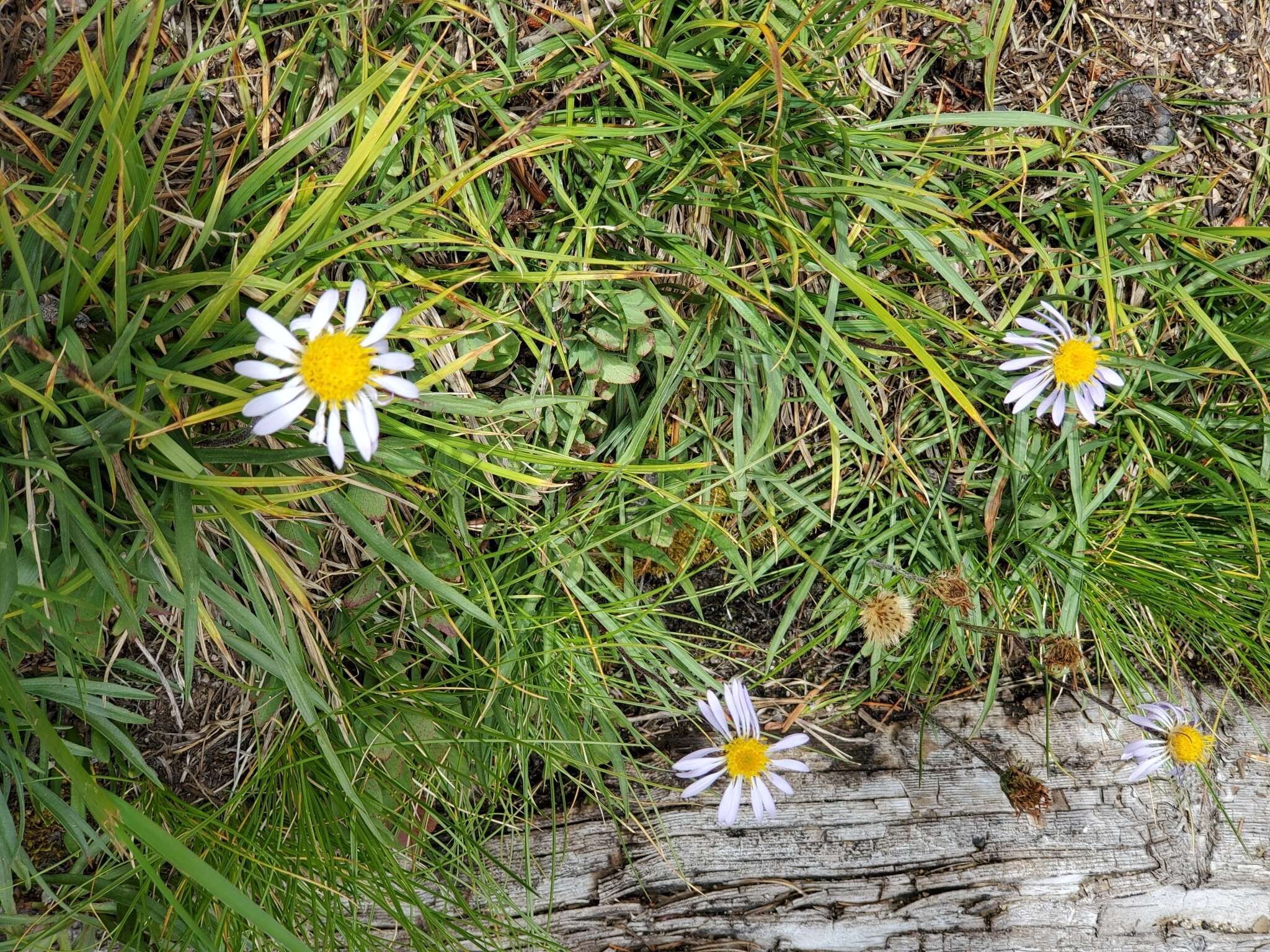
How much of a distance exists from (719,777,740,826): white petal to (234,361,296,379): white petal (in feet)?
4.16

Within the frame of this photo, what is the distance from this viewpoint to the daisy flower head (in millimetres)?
1866

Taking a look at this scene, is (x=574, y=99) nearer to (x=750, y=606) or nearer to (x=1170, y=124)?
(x=750, y=606)

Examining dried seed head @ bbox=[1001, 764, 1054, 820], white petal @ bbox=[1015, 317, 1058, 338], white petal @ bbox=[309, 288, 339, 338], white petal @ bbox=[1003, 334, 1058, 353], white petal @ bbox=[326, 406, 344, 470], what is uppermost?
white petal @ bbox=[1015, 317, 1058, 338]

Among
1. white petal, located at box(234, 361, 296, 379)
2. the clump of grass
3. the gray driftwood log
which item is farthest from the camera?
the gray driftwood log

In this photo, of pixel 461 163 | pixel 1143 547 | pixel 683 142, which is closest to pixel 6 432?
pixel 461 163

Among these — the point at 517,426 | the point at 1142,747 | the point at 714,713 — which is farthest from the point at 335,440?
the point at 1142,747

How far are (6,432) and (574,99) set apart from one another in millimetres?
1207

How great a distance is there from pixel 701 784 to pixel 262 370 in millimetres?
1271

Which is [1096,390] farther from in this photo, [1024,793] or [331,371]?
[331,371]

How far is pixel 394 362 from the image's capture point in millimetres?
1160

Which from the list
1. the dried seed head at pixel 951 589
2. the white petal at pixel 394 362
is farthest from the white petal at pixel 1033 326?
the white petal at pixel 394 362

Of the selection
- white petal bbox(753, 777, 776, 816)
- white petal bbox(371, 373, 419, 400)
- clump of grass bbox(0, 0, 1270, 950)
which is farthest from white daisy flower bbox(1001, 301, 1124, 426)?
white petal bbox(371, 373, 419, 400)

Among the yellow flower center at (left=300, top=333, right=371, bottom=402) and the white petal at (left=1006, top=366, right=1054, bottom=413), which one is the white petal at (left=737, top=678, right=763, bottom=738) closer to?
the white petal at (left=1006, top=366, right=1054, bottom=413)

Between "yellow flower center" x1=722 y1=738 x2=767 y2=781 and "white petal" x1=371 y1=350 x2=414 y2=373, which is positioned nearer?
"white petal" x1=371 y1=350 x2=414 y2=373
